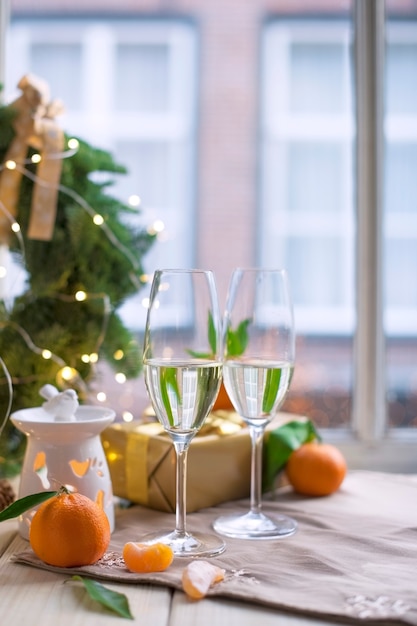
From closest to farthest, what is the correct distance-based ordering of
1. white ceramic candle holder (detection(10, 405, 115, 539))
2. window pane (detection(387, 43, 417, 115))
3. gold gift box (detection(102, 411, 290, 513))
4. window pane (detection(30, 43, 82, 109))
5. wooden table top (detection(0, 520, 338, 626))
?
wooden table top (detection(0, 520, 338, 626)) → white ceramic candle holder (detection(10, 405, 115, 539)) → gold gift box (detection(102, 411, 290, 513)) → window pane (detection(387, 43, 417, 115)) → window pane (detection(30, 43, 82, 109))

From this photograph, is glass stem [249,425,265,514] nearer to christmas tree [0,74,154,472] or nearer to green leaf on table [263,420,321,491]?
green leaf on table [263,420,321,491]

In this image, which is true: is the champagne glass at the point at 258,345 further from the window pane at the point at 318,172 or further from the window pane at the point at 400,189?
the window pane at the point at 318,172

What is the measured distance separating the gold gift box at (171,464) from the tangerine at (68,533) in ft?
0.75

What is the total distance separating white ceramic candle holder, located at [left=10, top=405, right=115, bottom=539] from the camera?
942 mm

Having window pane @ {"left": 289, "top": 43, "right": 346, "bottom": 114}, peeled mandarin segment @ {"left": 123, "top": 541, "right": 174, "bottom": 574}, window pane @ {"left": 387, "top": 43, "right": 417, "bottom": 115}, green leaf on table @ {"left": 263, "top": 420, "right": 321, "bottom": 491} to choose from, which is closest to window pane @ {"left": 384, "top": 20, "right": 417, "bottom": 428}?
window pane @ {"left": 387, "top": 43, "right": 417, "bottom": 115}

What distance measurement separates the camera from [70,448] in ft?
3.14

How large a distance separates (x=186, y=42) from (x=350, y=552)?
6.54ft

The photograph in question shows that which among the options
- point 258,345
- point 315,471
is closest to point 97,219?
point 258,345

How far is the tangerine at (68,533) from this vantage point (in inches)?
32.0

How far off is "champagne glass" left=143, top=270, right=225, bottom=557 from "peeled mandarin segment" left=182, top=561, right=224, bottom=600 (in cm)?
8

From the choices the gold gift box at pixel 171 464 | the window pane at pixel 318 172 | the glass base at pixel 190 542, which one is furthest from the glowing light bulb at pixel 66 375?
the window pane at pixel 318 172

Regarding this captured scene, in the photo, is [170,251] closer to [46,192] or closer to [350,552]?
[46,192]

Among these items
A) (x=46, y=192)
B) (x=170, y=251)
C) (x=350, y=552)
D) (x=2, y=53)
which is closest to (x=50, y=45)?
(x=2, y=53)

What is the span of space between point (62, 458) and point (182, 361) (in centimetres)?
21
